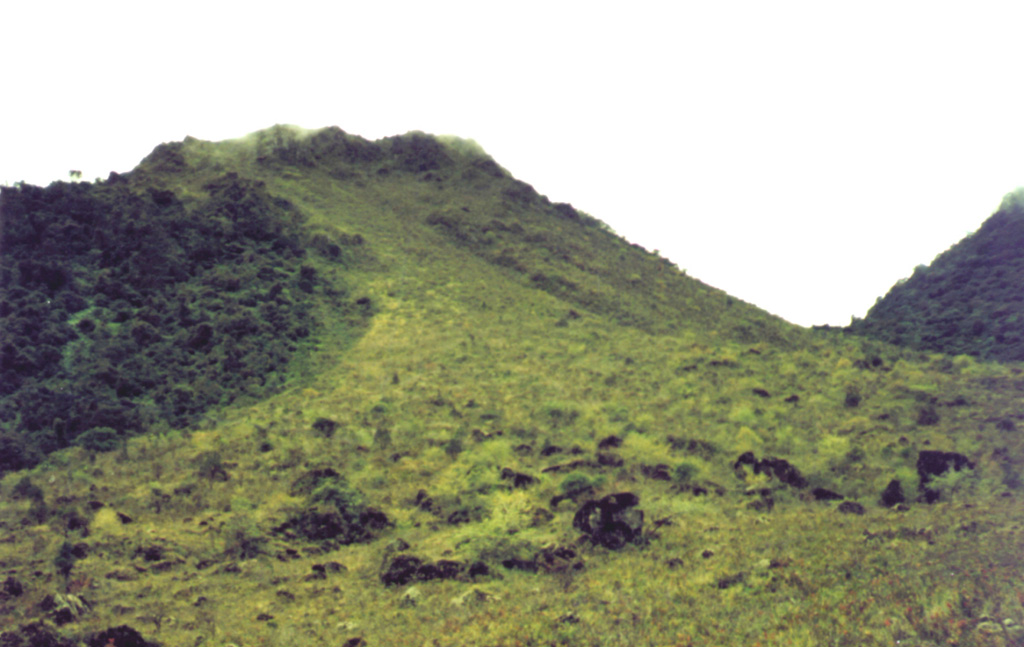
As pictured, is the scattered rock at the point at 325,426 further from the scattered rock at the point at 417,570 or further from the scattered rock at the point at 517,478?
the scattered rock at the point at 417,570

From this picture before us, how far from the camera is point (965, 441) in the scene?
79.0 ft

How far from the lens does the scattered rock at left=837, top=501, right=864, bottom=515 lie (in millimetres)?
17750

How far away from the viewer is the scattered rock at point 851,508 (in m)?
17.8

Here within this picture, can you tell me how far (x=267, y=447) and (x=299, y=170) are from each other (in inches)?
1667

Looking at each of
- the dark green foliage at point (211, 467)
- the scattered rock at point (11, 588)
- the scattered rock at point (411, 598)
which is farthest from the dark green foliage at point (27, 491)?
the scattered rock at point (411, 598)

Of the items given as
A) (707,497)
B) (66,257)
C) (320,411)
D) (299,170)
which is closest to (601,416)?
(707,497)

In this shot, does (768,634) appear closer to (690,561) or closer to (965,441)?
(690,561)

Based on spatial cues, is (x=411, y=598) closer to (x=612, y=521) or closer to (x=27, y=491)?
(x=612, y=521)

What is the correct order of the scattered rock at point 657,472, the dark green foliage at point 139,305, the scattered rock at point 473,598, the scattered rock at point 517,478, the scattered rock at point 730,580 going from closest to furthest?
the scattered rock at point 730,580 < the scattered rock at point 473,598 < the scattered rock at point 517,478 < the scattered rock at point 657,472 < the dark green foliage at point 139,305

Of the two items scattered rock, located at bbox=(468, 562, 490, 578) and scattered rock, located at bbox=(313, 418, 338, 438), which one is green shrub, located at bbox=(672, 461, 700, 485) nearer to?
scattered rock, located at bbox=(468, 562, 490, 578)

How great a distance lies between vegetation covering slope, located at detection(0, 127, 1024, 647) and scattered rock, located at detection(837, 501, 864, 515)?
0.12 meters

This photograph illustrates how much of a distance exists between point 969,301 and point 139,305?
5485 centimetres

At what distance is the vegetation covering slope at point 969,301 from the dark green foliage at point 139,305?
38593mm

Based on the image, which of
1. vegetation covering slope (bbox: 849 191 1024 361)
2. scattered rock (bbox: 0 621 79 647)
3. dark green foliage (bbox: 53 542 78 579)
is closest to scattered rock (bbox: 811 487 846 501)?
scattered rock (bbox: 0 621 79 647)
